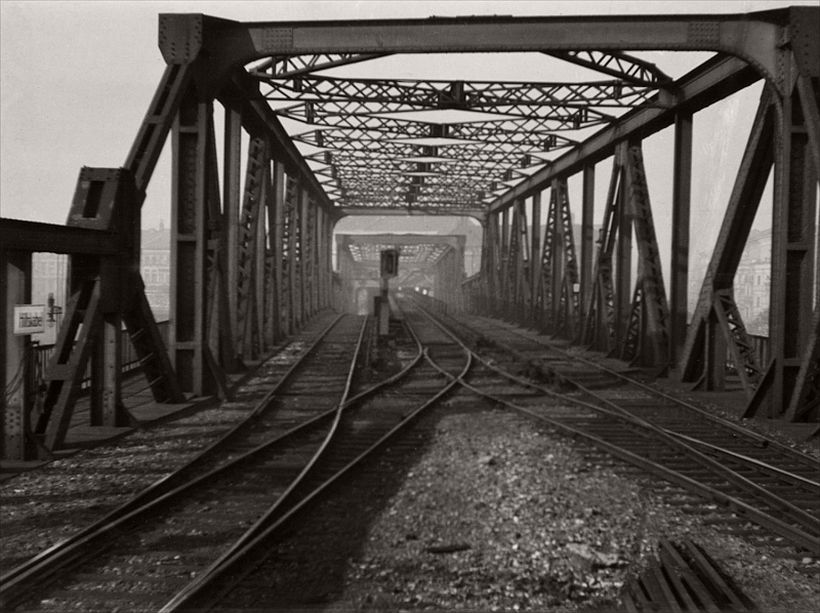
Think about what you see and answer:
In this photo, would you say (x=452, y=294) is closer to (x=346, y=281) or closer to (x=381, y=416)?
(x=346, y=281)

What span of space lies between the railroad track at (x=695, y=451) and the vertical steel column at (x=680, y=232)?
1726mm

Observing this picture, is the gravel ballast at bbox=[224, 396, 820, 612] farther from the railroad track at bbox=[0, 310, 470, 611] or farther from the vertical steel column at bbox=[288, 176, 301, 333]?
the vertical steel column at bbox=[288, 176, 301, 333]

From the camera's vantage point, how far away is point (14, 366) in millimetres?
7145

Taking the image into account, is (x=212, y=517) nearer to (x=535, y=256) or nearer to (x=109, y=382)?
(x=109, y=382)

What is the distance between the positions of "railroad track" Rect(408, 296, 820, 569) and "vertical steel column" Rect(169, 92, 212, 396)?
4.82m

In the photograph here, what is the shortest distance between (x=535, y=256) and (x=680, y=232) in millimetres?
14182

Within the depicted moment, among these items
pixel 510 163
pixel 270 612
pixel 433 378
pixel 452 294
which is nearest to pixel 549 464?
pixel 270 612

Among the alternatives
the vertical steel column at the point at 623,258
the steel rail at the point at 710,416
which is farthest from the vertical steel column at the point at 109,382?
the vertical steel column at the point at 623,258

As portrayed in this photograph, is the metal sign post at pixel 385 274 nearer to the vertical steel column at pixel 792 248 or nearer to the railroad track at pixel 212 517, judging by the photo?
the railroad track at pixel 212 517

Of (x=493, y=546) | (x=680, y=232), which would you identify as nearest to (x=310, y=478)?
(x=493, y=546)

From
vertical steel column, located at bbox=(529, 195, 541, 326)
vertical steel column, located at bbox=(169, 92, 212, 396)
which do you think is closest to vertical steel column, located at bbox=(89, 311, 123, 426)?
vertical steel column, located at bbox=(169, 92, 212, 396)

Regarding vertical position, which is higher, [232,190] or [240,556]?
[232,190]

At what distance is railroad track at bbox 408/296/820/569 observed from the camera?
5.81 m

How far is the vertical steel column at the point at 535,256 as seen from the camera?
28.2 metres
